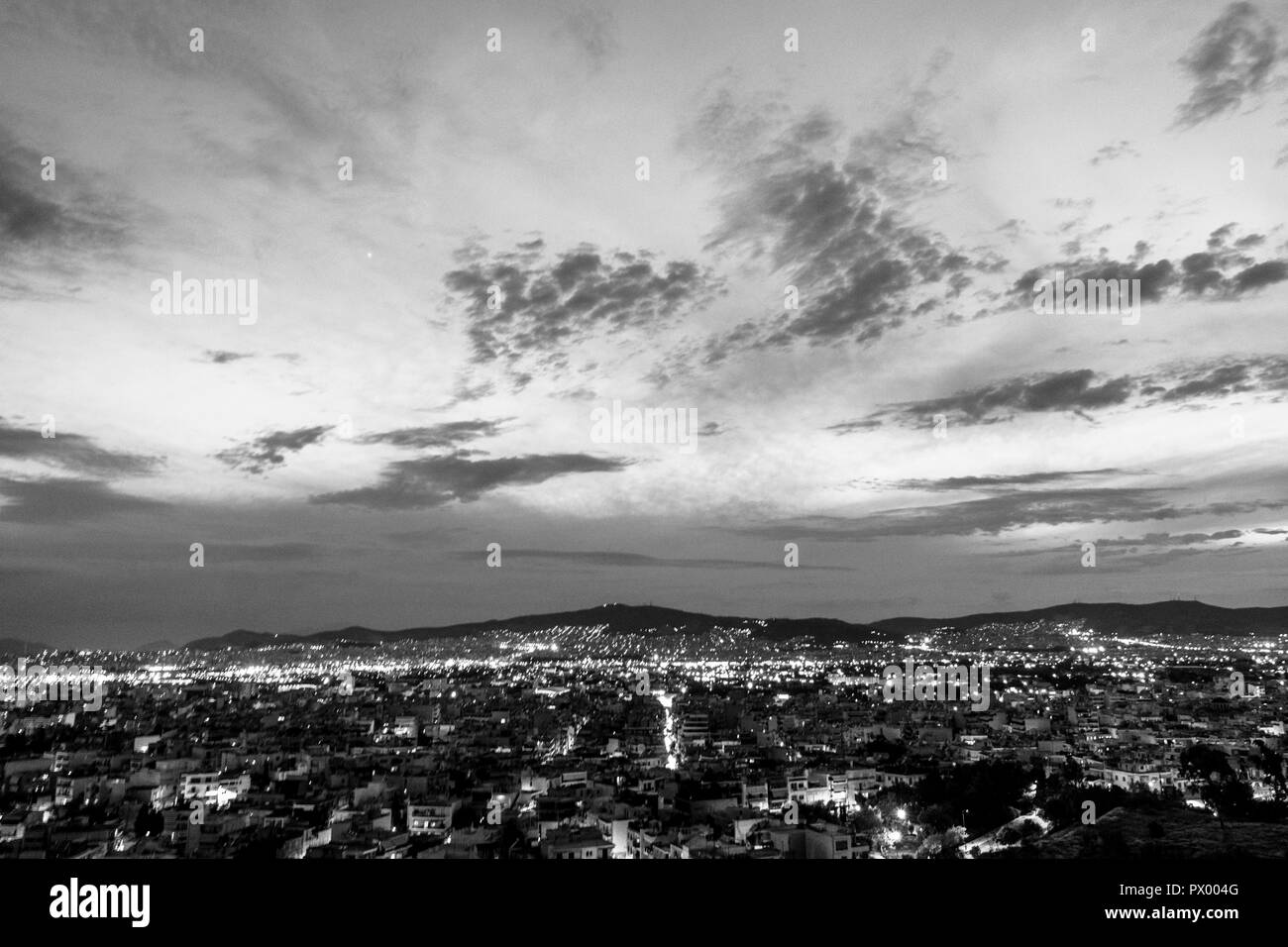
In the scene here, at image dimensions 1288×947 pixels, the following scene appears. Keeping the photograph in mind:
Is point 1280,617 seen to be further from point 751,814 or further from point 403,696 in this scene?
point 751,814

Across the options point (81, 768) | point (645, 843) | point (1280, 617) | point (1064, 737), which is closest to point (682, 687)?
point (1064, 737)

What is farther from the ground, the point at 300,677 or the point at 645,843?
the point at 645,843

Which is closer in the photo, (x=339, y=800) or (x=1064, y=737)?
(x=339, y=800)

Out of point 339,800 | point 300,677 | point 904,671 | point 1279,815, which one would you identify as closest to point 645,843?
point 339,800
